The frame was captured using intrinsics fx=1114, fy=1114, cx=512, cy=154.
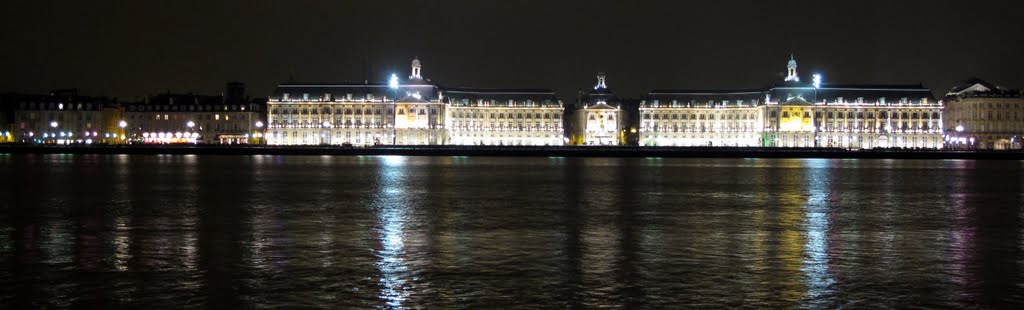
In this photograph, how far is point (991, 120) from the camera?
502ft

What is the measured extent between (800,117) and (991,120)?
26.2 metres

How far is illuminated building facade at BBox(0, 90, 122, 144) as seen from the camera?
15088 cm

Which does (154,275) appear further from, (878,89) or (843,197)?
(878,89)

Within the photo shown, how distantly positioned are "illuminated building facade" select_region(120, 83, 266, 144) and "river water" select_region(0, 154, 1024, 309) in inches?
4567

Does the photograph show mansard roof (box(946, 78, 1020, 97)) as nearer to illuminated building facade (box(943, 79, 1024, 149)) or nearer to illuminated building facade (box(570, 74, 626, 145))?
illuminated building facade (box(943, 79, 1024, 149))

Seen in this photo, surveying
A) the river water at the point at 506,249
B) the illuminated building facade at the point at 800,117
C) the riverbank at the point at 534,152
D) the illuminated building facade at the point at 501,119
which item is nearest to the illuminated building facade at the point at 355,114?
the illuminated building facade at the point at 501,119

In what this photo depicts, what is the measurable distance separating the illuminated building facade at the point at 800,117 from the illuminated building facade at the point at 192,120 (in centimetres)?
5741

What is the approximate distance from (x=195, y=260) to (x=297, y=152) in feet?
341

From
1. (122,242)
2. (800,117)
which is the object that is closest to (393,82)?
(800,117)

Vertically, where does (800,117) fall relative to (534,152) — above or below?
above

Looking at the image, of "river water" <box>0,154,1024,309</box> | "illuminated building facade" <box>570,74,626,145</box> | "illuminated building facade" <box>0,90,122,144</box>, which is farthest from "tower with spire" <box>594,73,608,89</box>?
"river water" <box>0,154,1024,309</box>

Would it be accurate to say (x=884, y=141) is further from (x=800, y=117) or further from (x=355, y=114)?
(x=355, y=114)

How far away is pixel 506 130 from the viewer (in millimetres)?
159750

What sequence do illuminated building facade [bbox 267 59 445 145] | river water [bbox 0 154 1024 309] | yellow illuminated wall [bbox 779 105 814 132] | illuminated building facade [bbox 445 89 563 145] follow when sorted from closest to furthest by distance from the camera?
1. river water [bbox 0 154 1024 309]
2. yellow illuminated wall [bbox 779 105 814 132]
3. illuminated building facade [bbox 267 59 445 145]
4. illuminated building facade [bbox 445 89 563 145]
